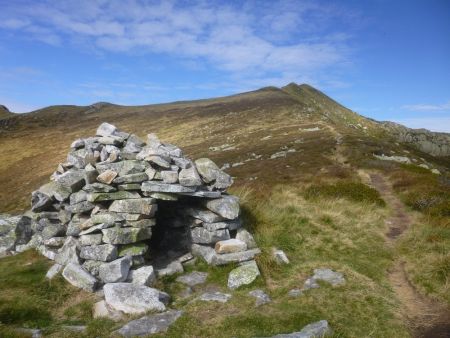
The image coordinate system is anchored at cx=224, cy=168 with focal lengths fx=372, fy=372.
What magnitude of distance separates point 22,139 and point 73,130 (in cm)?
1343

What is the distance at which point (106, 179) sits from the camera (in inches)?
→ 534

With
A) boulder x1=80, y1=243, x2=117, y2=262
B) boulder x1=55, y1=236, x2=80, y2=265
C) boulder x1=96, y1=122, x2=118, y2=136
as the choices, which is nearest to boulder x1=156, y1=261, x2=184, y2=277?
boulder x1=80, y1=243, x2=117, y2=262

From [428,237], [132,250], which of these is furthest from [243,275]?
[428,237]

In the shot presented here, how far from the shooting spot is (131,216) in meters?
13.3

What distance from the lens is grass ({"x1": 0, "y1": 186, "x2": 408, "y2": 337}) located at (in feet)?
30.9

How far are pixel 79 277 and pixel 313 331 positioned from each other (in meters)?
7.54

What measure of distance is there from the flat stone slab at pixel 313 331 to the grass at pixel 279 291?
27 centimetres

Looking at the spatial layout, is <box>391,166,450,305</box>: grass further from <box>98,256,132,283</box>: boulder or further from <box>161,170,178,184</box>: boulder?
<box>98,256,132,283</box>: boulder

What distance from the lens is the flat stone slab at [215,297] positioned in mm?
10898

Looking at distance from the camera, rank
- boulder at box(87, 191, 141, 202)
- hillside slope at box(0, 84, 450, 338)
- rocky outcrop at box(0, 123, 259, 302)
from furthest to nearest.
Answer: boulder at box(87, 191, 141, 202), rocky outcrop at box(0, 123, 259, 302), hillside slope at box(0, 84, 450, 338)

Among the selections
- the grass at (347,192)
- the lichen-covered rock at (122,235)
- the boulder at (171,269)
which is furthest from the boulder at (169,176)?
the grass at (347,192)

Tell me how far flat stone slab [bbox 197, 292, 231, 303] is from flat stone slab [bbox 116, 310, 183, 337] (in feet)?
3.33

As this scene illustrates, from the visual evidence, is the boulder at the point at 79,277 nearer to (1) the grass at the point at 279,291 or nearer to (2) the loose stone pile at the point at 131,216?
(2) the loose stone pile at the point at 131,216

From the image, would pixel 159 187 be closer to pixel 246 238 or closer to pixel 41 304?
pixel 246 238
